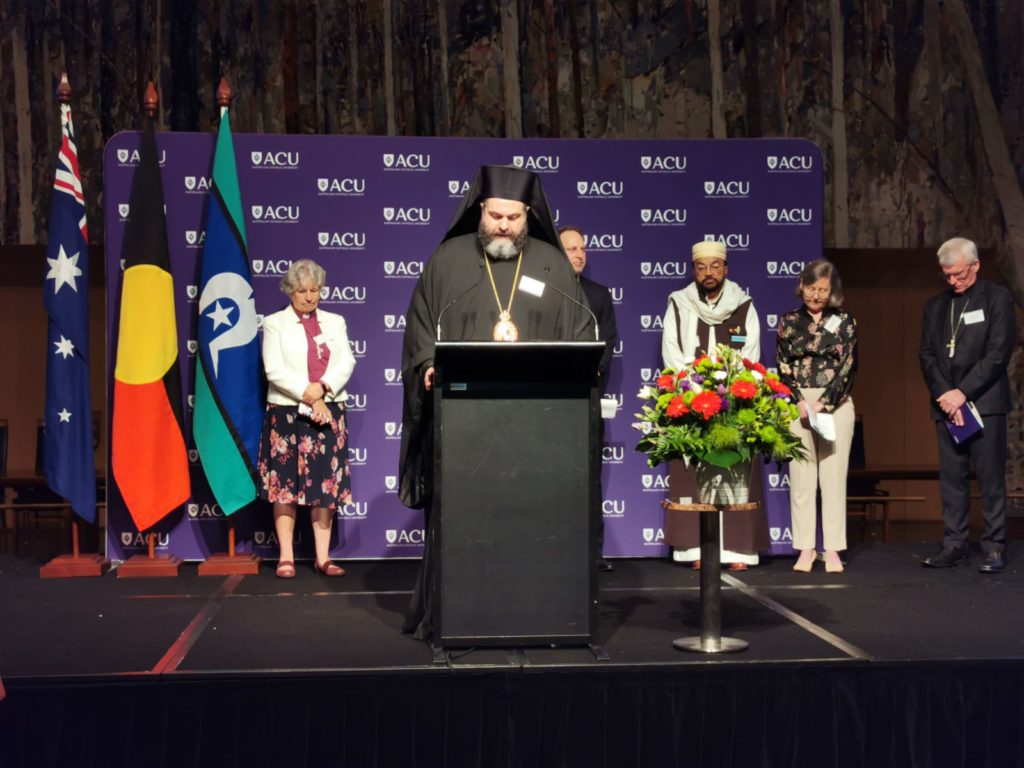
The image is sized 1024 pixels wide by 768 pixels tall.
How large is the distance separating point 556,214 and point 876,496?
135 inches

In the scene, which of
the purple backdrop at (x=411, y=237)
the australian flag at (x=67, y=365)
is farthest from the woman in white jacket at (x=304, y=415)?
the australian flag at (x=67, y=365)

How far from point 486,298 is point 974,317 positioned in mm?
2874

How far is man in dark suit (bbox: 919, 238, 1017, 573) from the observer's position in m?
6.17

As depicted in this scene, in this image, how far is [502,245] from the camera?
186 inches

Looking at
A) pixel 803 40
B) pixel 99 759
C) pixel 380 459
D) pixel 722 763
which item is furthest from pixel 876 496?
pixel 99 759

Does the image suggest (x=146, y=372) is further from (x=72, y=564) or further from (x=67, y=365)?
(x=72, y=564)

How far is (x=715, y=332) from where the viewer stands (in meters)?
6.49

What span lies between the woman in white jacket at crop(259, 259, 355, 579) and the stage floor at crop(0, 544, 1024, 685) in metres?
0.37

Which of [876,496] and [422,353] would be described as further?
[876,496]

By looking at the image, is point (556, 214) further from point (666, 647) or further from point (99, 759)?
point (99, 759)

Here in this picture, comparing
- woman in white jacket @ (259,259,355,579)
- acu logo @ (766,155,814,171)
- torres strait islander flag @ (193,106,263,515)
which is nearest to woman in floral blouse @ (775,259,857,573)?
acu logo @ (766,155,814,171)

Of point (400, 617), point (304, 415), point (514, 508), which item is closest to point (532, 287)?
point (514, 508)

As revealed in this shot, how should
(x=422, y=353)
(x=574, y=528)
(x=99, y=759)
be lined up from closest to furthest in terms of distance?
(x=99, y=759) < (x=574, y=528) < (x=422, y=353)

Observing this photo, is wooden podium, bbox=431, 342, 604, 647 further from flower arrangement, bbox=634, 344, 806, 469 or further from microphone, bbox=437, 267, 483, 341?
microphone, bbox=437, 267, 483, 341
